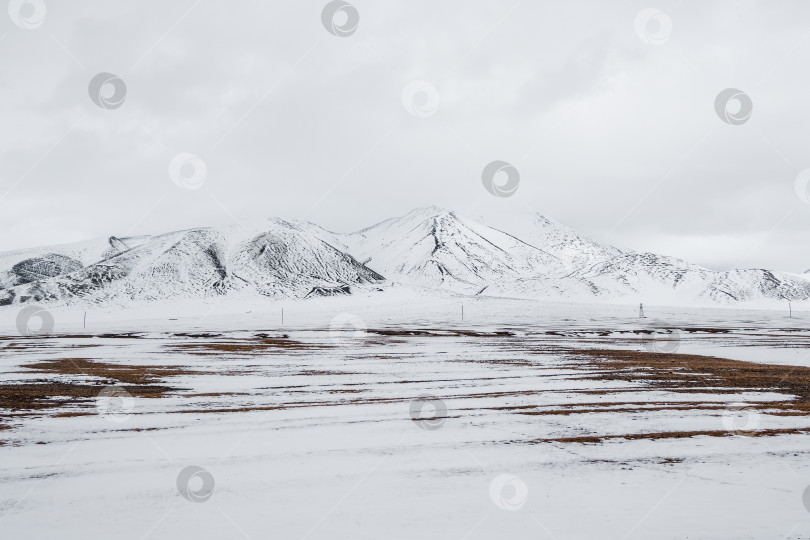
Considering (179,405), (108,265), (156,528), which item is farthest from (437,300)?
(156,528)

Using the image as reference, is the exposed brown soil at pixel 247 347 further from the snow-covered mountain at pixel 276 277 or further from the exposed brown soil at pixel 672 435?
the snow-covered mountain at pixel 276 277

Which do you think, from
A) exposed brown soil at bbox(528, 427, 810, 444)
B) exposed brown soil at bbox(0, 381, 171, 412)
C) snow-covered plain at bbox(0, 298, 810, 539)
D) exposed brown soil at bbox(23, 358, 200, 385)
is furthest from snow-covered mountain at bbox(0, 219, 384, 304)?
exposed brown soil at bbox(528, 427, 810, 444)

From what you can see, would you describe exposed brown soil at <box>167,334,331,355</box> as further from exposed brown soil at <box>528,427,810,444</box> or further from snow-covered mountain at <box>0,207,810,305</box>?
snow-covered mountain at <box>0,207,810,305</box>

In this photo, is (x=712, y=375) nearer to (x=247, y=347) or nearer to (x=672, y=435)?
(x=672, y=435)

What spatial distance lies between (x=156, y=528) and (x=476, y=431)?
5.98m

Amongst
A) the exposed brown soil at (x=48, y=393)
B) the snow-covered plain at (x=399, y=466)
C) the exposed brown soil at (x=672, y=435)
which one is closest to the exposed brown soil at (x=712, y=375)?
the snow-covered plain at (x=399, y=466)

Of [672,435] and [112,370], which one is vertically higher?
[112,370]

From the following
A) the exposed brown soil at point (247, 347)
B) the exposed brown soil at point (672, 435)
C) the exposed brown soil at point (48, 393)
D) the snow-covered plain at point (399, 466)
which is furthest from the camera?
the exposed brown soil at point (247, 347)

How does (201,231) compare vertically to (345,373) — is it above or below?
above

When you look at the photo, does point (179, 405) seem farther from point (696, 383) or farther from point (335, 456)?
point (696, 383)

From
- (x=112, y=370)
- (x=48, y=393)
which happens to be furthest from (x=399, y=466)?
(x=112, y=370)

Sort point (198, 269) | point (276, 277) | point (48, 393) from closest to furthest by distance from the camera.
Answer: point (48, 393), point (198, 269), point (276, 277)

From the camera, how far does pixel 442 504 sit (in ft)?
23.2

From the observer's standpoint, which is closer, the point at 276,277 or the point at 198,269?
the point at 198,269
